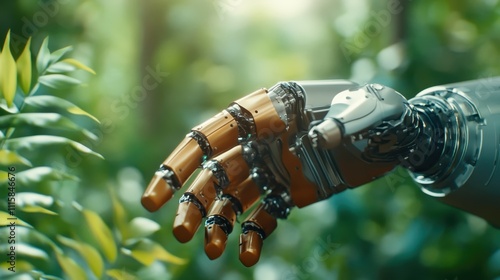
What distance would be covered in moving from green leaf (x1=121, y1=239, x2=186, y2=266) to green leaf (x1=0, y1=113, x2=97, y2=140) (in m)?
0.25

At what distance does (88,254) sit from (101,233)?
0.05 meters

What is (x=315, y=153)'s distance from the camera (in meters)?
0.99

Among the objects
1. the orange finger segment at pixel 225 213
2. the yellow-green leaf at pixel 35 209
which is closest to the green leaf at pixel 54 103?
the yellow-green leaf at pixel 35 209

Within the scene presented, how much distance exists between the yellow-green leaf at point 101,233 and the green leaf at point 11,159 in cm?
16

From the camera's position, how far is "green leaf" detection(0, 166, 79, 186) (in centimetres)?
137

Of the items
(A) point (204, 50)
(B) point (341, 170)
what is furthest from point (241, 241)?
(A) point (204, 50)

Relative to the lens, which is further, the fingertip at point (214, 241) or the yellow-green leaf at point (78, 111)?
the yellow-green leaf at point (78, 111)

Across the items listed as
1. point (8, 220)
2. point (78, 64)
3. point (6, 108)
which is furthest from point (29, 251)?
point (78, 64)

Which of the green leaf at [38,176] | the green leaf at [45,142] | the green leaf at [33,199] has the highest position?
the green leaf at [45,142]

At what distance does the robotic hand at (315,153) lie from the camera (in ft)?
3.06

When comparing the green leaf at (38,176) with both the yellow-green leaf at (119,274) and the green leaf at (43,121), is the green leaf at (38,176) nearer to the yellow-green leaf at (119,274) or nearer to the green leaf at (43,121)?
the green leaf at (43,121)

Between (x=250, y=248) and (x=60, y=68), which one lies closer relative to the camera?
(x=250, y=248)

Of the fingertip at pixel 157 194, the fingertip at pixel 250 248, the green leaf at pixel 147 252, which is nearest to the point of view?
the fingertip at pixel 157 194

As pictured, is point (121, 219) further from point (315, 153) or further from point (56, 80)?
point (315, 153)
